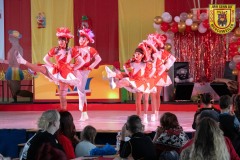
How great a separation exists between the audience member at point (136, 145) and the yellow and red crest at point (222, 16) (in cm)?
750

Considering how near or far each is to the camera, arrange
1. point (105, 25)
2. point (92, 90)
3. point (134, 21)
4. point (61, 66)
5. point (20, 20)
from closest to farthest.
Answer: point (61, 66) → point (92, 90) → point (134, 21) → point (105, 25) → point (20, 20)

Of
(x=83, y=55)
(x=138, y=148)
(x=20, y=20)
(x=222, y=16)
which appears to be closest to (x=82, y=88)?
(x=83, y=55)

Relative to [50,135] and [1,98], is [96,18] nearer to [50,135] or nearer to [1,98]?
[1,98]

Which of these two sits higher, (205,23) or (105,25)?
(105,25)

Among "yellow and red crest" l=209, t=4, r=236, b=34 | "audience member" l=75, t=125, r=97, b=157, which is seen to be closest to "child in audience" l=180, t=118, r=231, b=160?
"audience member" l=75, t=125, r=97, b=157

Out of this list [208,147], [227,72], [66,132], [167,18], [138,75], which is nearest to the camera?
[208,147]

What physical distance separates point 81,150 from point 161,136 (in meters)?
0.81

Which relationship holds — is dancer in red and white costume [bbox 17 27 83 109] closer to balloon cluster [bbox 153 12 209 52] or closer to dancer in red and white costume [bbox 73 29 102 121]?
dancer in red and white costume [bbox 73 29 102 121]

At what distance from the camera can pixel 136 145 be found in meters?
4.97

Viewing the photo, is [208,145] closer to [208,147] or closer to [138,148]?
[208,147]

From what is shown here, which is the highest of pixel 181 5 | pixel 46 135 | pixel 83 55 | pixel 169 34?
pixel 181 5

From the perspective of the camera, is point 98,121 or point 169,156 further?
point 98,121

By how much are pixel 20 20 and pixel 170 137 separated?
11.5 m

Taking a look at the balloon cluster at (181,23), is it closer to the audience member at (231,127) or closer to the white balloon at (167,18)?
the white balloon at (167,18)
